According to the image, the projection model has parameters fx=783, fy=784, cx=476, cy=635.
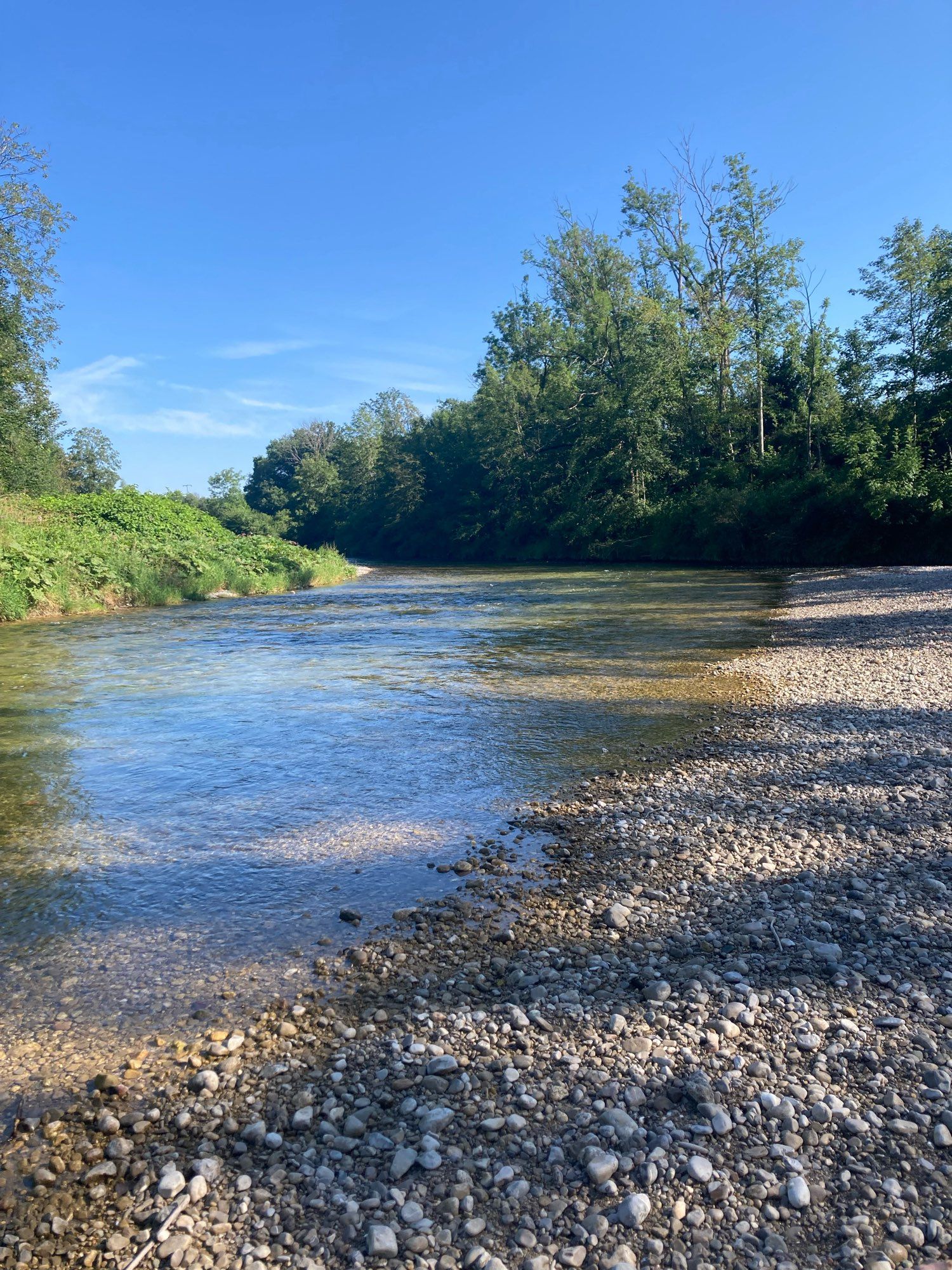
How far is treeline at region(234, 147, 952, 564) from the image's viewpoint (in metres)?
35.7

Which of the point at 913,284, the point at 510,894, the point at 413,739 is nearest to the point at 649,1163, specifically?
the point at 510,894

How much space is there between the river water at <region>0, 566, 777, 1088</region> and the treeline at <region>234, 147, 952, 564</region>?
21.0 metres

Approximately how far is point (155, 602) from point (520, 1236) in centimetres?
2922

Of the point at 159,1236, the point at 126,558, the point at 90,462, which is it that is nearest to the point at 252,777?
the point at 159,1236

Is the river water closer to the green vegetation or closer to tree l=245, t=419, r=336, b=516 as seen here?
the green vegetation

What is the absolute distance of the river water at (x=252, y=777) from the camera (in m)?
4.84

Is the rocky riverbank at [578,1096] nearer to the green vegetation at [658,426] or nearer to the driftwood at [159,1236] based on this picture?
the driftwood at [159,1236]

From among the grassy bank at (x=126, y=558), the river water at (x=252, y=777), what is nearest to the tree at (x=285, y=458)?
the grassy bank at (x=126, y=558)

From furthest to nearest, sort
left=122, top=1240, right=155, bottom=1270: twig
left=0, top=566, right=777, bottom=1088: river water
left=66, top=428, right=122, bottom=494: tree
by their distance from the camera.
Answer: left=66, top=428, right=122, bottom=494: tree < left=0, top=566, right=777, bottom=1088: river water < left=122, top=1240, right=155, bottom=1270: twig

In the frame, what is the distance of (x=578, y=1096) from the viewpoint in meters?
3.38

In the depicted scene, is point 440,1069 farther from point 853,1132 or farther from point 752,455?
point 752,455

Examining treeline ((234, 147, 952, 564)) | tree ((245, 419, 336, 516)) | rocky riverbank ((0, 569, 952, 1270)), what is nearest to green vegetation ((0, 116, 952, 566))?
treeline ((234, 147, 952, 564))

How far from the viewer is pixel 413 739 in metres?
9.80

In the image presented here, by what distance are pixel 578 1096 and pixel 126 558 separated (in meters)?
29.4
